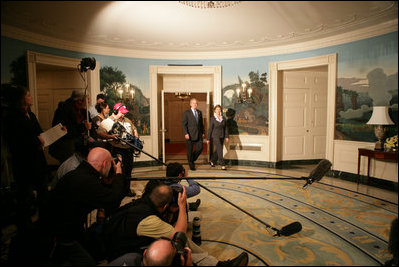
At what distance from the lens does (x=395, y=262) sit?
151 cm

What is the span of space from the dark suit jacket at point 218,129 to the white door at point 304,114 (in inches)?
60.4

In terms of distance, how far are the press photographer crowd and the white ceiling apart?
61cm

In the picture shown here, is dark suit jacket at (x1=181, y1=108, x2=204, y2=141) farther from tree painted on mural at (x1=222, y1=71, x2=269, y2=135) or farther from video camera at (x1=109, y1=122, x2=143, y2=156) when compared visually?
video camera at (x1=109, y1=122, x2=143, y2=156)

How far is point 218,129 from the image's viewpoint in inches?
231

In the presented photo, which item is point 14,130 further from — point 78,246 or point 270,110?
point 270,110

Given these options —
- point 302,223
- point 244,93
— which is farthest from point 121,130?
point 244,93

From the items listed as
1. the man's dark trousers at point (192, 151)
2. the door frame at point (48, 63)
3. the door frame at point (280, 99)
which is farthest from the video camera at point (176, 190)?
the door frame at point (280, 99)

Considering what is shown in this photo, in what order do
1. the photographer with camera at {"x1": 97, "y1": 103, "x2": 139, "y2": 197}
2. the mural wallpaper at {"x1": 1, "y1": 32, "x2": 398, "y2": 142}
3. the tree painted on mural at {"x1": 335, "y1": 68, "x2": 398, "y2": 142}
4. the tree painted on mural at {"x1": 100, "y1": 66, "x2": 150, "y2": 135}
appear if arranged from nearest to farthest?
the photographer with camera at {"x1": 97, "y1": 103, "x2": 139, "y2": 197} < the tree painted on mural at {"x1": 335, "y1": 68, "x2": 398, "y2": 142} < the mural wallpaper at {"x1": 1, "y1": 32, "x2": 398, "y2": 142} < the tree painted on mural at {"x1": 100, "y1": 66, "x2": 150, "y2": 135}

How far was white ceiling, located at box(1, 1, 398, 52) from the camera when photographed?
4.55 feet

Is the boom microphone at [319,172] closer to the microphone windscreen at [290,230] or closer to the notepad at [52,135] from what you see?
the microphone windscreen at [290,230]

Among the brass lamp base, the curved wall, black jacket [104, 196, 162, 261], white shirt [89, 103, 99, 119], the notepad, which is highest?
the curved wall

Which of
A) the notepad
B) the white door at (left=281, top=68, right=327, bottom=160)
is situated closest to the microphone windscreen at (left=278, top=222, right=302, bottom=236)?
the notepad

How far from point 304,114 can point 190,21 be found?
415cm

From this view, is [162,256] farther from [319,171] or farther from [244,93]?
[244,93]
